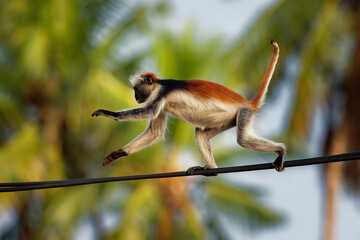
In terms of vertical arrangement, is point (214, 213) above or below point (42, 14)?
below

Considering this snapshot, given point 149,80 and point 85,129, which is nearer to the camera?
point 149,80

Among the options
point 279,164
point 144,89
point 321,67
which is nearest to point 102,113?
point 144,89

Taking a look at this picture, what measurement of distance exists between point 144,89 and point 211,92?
673mm

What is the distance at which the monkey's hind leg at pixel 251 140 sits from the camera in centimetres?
650

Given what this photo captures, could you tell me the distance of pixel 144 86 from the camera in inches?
279

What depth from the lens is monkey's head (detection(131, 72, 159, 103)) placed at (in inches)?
278

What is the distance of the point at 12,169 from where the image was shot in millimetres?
20297

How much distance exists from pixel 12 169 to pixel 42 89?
190 inches

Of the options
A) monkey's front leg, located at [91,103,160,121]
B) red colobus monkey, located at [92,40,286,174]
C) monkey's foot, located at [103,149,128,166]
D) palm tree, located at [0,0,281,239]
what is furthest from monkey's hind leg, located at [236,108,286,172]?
palm tree, located at [0,0,281,239]

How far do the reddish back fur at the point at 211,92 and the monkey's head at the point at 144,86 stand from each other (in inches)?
13.9

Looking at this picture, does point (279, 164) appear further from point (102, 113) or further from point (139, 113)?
point (102, 113)

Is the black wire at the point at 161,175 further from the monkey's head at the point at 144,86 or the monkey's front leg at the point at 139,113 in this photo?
the monkey's head at the point at 144,86

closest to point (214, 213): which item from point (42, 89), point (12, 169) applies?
point (12, 169)

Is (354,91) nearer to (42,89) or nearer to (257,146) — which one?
(42,89)
